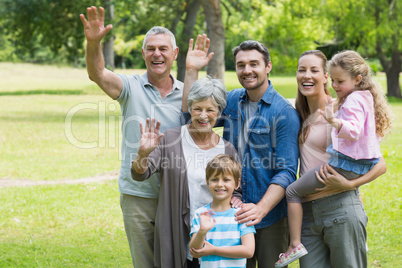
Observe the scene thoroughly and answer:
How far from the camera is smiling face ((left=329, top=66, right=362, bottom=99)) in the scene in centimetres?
343

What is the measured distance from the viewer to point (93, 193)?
343 inches

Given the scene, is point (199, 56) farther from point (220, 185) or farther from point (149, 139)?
point (220, 185)

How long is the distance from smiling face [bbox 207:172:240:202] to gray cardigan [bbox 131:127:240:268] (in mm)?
212

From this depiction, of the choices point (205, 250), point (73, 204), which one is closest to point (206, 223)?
point (205, 250)

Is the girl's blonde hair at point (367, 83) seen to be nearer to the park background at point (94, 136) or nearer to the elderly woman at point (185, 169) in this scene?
the park background at point (94, 136)

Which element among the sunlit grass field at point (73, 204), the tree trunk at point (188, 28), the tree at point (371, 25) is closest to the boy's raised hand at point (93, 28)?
the sunlit grass field at point (73, 204)

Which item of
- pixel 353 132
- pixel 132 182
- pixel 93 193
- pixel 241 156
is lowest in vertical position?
pixel 93 193

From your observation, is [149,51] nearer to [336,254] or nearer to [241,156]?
[241,156]

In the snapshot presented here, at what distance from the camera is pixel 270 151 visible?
3.61 m

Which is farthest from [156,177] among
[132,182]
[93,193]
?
[93,193]

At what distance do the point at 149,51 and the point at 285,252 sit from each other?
1824 mm

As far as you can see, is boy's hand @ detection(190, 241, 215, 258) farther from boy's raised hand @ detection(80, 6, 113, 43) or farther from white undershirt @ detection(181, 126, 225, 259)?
boy's raised hand @ detection(80, 6, 113, 43)

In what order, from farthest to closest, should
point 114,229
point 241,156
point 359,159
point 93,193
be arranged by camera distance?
1. point 93,193
2. point 114,229
3. point 241,156
4. point 359,159

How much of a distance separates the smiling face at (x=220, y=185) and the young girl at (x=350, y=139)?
473 mm
